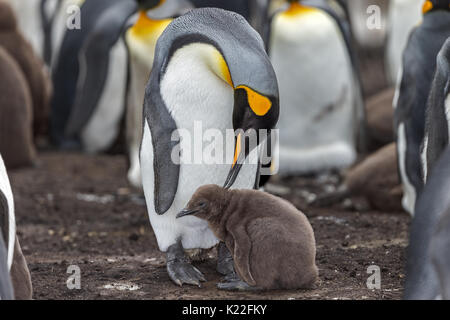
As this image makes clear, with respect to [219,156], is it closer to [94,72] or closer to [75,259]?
[75,259]

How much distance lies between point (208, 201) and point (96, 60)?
174 inches

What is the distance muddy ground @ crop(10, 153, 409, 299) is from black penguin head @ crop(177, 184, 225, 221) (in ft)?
0.95

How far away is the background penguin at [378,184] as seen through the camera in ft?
18.5

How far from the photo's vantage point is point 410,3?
8.30m

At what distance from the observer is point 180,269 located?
11.8 feet

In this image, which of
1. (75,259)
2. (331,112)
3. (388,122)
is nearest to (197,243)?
(75,259)

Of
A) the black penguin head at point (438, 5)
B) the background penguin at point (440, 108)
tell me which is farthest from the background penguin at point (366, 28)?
the background penguin at point (440, 108)

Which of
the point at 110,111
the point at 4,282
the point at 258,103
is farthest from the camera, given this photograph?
the point at 110,111

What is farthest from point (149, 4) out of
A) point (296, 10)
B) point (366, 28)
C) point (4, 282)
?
point (366, 28)

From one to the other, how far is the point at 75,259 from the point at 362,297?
1.46m

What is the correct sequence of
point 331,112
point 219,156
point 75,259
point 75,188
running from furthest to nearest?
point 331,112, point 75,188, point 75,259, point 219,156

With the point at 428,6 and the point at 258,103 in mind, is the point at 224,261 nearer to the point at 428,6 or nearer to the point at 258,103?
the point at 258,103

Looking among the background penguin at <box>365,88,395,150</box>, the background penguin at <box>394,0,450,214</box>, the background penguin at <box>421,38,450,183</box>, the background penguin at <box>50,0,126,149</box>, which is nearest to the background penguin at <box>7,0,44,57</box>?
the background penguin at <box>50,0,126,149</box>

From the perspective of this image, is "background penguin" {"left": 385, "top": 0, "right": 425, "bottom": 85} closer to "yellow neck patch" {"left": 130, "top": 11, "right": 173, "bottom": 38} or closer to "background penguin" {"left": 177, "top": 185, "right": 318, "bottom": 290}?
"yellow neck patch" {"left": 130, "top": 11, "right": 173, "bottom": 38}
